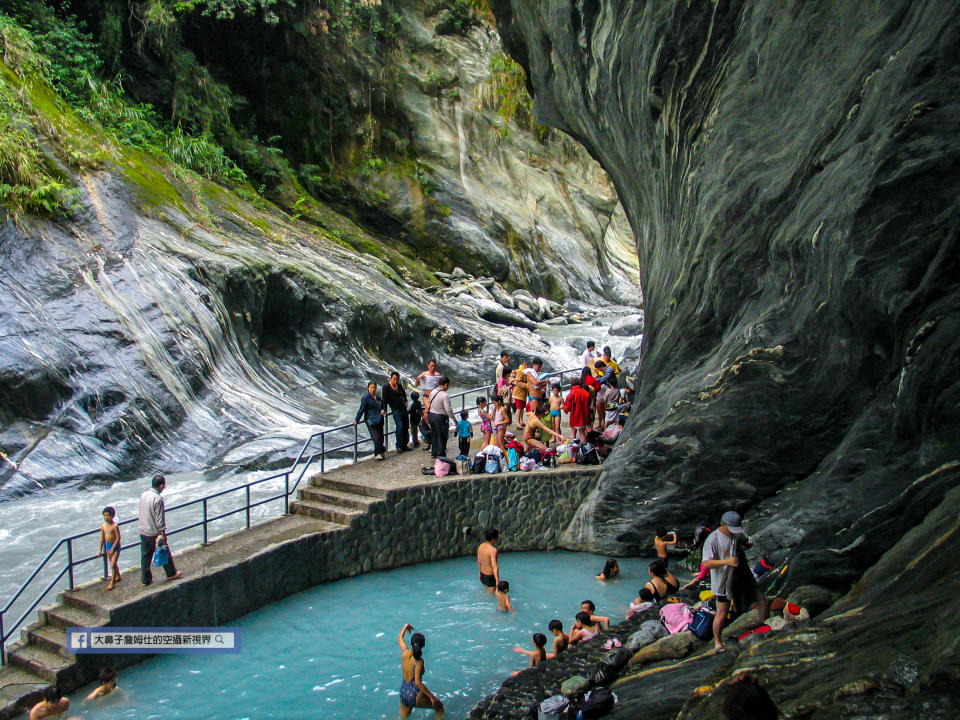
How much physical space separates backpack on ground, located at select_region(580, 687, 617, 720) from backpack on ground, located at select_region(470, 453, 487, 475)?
586 cm

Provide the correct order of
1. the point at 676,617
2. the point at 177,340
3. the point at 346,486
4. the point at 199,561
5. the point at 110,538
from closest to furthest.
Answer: the point at 676,617, the point at 110,538, the point at 199,561, the point at 346,486, the point at 177,340

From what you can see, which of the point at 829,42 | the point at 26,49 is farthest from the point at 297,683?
the point at 26,49

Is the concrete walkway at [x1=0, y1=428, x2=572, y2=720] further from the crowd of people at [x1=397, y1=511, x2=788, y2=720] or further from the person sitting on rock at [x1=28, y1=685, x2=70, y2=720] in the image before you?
the crowd of people at [x1=397, y1=511, x2=788, y2=720]

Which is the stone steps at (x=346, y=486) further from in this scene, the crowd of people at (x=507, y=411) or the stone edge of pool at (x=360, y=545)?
the crowd of people at (x=507, y=411)

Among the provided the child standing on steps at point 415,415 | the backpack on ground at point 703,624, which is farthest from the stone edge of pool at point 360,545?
the backpack on ground at point 703,624

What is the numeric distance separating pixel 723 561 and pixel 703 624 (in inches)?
33.9

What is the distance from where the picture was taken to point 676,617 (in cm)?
912

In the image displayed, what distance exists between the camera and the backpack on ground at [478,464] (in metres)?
13.0

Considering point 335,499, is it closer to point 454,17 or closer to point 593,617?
point 593,617

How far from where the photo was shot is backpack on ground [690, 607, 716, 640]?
27.2ft

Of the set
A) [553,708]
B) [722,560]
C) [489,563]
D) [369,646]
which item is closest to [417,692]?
[553,708]

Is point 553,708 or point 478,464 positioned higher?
point 478,464

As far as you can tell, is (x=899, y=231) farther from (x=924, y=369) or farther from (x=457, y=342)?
(x=457, y=342)

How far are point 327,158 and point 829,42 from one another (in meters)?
26.3
